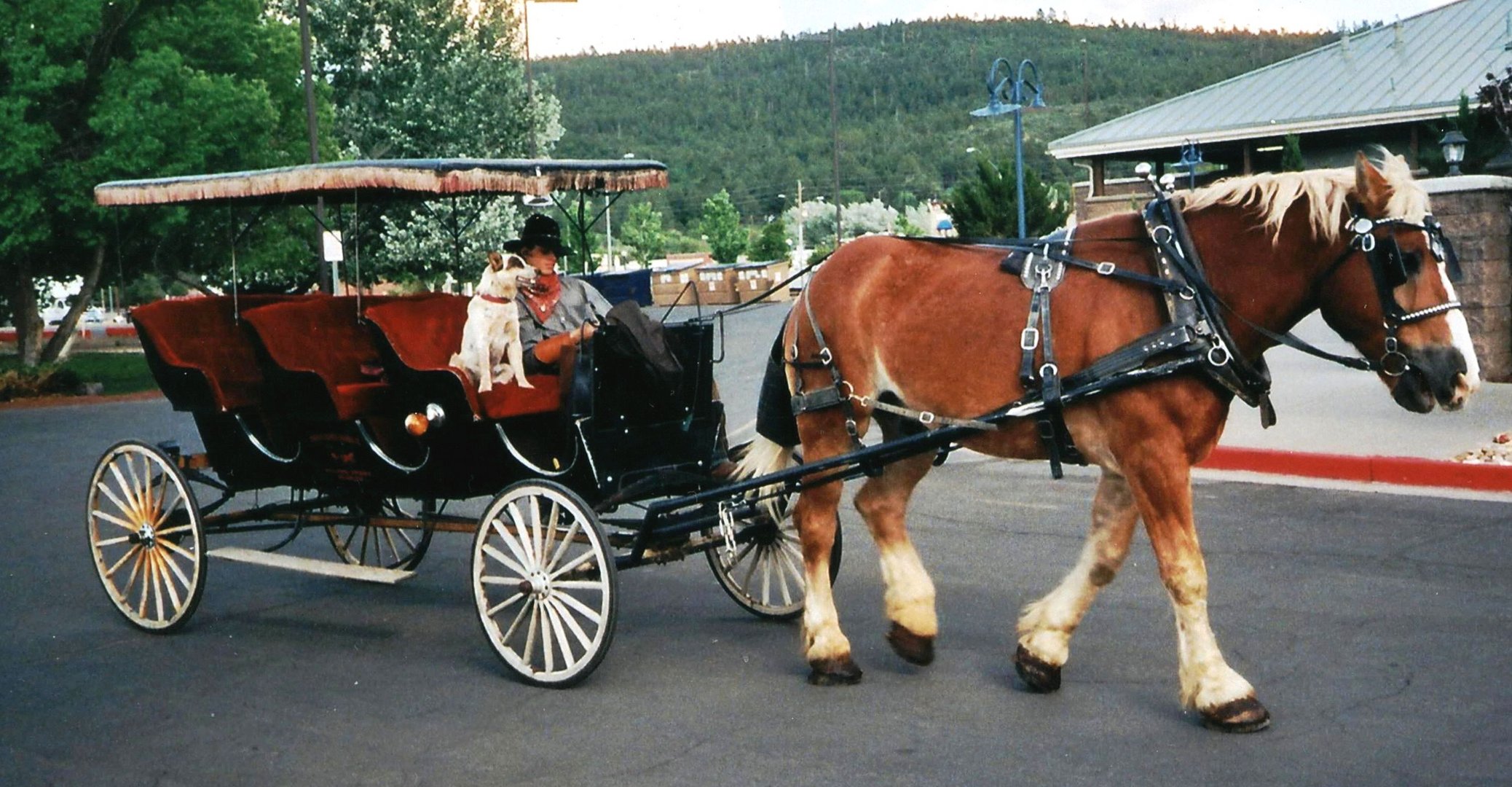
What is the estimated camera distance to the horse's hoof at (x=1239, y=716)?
5.40 metres

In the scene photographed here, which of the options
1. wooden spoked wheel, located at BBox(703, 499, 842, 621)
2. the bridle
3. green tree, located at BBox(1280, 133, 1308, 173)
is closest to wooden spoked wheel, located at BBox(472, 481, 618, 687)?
wooden spoked wheel, located at BBox(703, 499, 842, 621)

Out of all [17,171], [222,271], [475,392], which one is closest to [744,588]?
[475,392]

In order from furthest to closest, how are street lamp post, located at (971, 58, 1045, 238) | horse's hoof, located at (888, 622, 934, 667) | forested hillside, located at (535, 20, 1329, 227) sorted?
forested hillside, located at (535, 20, 1329, 227) < street lamp post, located at (971, 58, 1045, 238) < horse's hoof, located at (888, 622, 934, 667)

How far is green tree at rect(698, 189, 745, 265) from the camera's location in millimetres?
80688

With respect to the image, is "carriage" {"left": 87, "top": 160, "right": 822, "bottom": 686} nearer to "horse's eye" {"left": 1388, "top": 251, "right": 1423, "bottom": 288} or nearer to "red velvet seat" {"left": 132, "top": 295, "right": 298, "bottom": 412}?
"red velvet seat" {"left": 132, "top": 295, "right": 298, "bottom": 412}

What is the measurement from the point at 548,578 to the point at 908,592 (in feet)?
4.85

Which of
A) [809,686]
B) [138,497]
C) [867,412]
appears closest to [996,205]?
[138,497]

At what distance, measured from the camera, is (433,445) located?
291 inches

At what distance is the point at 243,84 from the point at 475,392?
23.3 metres

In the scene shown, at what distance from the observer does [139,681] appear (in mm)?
6820

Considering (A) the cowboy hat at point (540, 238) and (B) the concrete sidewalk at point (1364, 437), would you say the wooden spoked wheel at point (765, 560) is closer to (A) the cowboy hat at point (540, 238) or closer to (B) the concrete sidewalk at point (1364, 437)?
(A) the cowboy hat at point (540, 238)

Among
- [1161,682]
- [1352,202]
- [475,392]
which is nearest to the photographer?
[1352,202]

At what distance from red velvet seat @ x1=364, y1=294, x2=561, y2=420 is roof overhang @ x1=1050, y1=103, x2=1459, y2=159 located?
90.5 feet

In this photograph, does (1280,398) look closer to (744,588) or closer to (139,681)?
(744,588)
